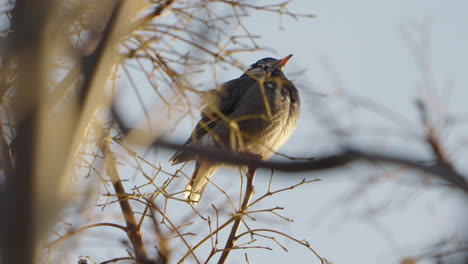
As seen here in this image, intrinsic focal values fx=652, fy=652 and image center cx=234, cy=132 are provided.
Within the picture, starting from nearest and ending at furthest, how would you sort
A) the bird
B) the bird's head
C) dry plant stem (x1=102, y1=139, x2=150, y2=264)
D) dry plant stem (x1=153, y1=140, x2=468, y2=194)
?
dry plant stem (x1=153, y1=140, x2=468, y2=194)
dry plant stem (x1=102, y1=139, x2=150, y2=264)
the bird
the bird's head

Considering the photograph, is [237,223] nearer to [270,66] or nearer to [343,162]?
[343,162]

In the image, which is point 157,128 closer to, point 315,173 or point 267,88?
point 315,173

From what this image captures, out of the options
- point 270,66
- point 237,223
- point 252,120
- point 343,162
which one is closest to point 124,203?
point 237,223

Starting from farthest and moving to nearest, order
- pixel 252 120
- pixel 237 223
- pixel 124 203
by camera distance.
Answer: pixel 252 120 → pixel 124 203 → pixel 237 223

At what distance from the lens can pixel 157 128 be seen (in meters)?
2.17

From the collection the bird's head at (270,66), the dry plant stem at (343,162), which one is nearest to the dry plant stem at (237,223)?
the dry plant stem at (343,162)

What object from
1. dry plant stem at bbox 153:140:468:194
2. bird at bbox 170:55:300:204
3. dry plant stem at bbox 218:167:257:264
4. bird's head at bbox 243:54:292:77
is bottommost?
dry plant stem at bbox 153:140:468:194

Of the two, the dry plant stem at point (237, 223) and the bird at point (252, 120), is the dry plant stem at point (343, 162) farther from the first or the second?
the bird at point (252, 120)

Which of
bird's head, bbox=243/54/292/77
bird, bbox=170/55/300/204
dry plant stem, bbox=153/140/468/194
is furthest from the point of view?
bird's head, bbox=243/54/292/77

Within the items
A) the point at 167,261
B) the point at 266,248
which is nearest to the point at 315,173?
the point at 167,261

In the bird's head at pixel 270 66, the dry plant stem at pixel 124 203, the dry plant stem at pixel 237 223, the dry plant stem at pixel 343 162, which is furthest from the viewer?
the bird's head at pixel 270 66

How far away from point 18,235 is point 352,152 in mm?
726

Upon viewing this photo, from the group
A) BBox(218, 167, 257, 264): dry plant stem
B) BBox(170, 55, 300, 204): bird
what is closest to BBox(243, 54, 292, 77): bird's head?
BBox(170, 55, 300, 204): bird

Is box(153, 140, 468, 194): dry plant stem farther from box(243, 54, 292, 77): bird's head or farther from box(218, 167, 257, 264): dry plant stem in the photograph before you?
box(243, 54, 292, 77): bird's head
